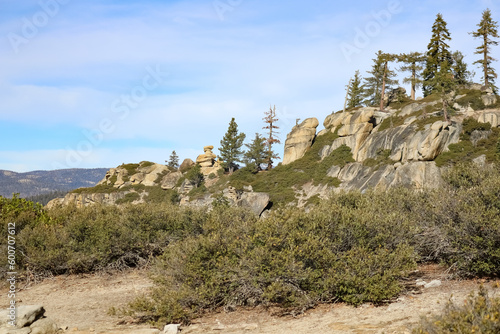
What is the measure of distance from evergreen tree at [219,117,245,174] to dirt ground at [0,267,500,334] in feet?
196

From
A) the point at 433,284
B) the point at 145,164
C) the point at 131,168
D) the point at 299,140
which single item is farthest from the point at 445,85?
the point at 131,168

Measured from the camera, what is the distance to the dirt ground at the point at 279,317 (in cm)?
720

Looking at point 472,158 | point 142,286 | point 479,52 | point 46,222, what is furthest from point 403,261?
point 479,52

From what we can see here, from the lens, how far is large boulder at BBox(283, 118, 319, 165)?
210 ft

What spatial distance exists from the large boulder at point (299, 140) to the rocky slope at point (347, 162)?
7.0 inches

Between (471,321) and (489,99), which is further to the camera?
(489,99)

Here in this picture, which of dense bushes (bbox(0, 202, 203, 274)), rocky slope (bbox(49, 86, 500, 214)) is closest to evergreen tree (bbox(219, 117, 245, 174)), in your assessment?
rocky slope (bbox(49, 86, 500, 214))

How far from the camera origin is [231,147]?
238 ft

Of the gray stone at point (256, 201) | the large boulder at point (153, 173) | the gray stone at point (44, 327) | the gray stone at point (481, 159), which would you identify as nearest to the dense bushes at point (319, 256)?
the gray stone at point (44, 327)

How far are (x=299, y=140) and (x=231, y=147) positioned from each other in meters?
14.9

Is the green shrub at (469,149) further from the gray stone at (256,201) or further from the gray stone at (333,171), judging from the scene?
the gray stone at (256,201)

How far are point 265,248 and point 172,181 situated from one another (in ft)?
218

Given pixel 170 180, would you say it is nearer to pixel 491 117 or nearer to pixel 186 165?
pixel 186 165

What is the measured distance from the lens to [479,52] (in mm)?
50781
